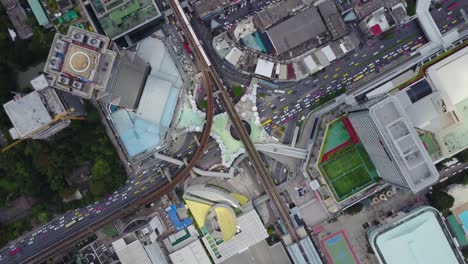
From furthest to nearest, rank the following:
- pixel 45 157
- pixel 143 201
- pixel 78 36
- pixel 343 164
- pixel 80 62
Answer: pixel 143 201 → pixel 343 164 → pixel 45 157 → pixel 78 36 → pixel 80 62

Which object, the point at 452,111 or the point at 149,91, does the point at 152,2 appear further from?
the point at 452,111

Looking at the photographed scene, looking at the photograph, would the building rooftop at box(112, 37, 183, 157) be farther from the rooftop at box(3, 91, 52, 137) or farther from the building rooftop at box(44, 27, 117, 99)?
the rooftop at box(3, 91, 52, 137)

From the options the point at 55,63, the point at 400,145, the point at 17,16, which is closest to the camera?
the point at 55,63

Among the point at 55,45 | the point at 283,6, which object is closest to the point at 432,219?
the point at 283,6

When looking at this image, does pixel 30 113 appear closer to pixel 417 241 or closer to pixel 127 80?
pixel 127 80

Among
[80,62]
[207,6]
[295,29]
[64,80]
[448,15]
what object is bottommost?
[448,15]

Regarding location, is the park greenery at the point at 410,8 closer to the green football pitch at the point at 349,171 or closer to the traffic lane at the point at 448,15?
the traffic lane at the point at 448,15

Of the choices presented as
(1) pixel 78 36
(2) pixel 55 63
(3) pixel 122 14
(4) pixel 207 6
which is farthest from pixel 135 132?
(4) pixel 207 6
